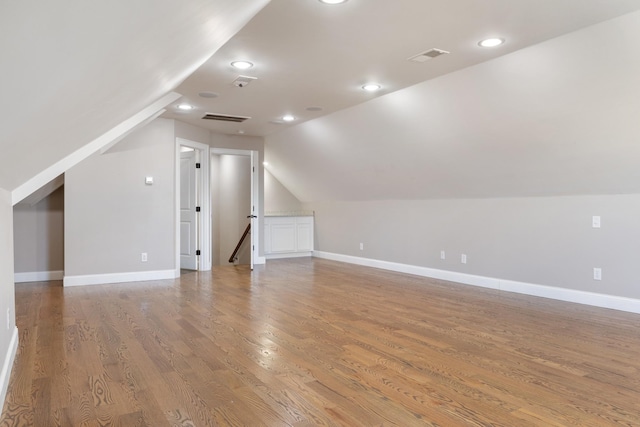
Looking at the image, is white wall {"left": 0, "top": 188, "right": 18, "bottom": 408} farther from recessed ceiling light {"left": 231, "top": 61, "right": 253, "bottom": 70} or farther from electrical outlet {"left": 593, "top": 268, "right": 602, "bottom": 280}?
electrical outlet {"left": 593, "top": 268, "right": 602, "bottom": 280}

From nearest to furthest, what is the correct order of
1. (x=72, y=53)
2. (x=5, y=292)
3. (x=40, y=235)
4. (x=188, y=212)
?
1. (x=72, y=53)
2. (x=5, y=292)
3. (x=40, y=235)
4. (x=188, y=212)

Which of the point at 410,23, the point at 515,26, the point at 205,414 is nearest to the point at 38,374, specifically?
the point at 205,414

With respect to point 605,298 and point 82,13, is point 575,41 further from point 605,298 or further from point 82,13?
point 82,13

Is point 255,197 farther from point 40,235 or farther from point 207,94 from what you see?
point 40,235

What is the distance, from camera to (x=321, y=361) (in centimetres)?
296

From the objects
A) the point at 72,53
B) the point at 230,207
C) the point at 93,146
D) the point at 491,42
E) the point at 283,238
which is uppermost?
the point at 491,42

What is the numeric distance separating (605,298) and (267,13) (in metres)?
4.32

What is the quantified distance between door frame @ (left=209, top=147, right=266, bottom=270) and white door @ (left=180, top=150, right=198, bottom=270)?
44 centimetres

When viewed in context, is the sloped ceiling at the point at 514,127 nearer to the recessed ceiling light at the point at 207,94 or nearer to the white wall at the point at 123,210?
the recessed ceiling light at the point at 207,94

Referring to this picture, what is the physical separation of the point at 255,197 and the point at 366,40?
4.69 metres

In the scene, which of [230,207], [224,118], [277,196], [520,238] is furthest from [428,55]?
[277,196]

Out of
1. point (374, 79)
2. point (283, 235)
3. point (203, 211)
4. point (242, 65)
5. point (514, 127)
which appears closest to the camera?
point (242, 65)

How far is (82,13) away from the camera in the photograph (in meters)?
0.78

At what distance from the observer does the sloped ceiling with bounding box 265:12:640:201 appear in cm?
342
